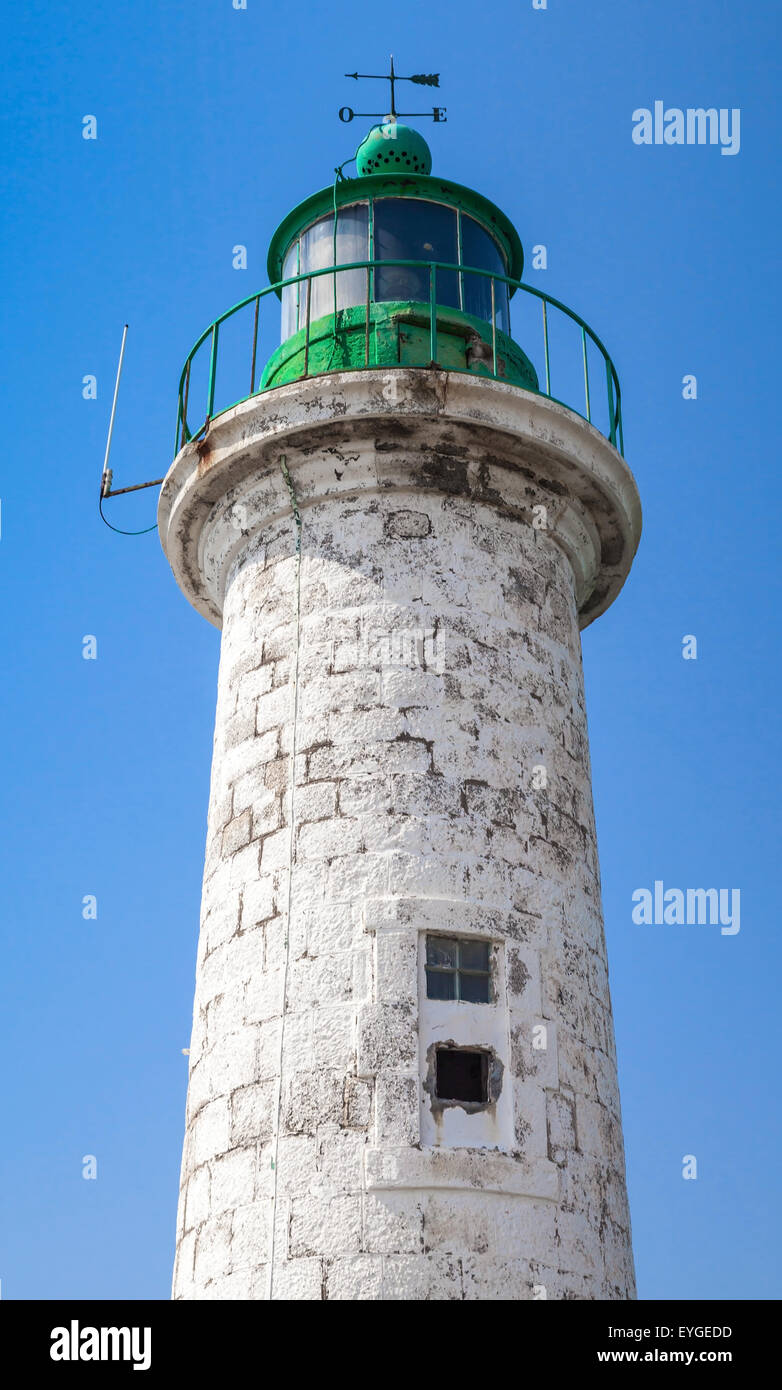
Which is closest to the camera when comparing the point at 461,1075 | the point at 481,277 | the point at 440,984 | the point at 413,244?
the point at 461,1075

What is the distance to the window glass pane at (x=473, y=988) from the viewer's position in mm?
7035

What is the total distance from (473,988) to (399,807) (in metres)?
0.94

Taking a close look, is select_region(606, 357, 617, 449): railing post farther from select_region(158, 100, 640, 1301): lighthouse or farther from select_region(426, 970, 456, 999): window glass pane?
select_region(426, 970, 456, 999): window glass pane

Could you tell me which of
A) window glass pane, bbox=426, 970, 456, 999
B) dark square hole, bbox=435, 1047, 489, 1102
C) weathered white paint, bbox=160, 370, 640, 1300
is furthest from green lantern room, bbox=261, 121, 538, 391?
dark square hole, bbox=435, 1047, 489, 1102

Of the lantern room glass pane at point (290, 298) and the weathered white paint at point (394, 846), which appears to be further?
the lantern room glass pane at point (290, 298)

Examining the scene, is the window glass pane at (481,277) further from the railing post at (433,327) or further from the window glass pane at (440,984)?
the window glass pane at (440,984)

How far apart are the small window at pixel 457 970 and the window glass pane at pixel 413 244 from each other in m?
4.06

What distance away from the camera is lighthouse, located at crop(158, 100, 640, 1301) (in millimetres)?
6656

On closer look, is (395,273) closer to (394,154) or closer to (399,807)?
(394,154)

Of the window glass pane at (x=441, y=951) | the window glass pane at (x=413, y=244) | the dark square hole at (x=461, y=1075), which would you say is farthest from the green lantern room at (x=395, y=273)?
the dark square hole at (x=461, y=1075)

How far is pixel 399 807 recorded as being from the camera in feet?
24.1

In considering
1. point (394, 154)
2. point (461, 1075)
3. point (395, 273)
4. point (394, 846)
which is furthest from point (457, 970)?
point (394, 154)

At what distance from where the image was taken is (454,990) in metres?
7.02
